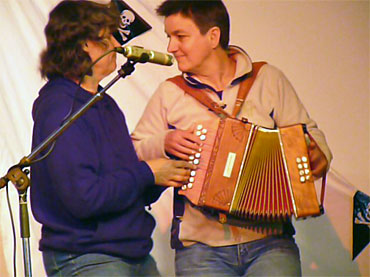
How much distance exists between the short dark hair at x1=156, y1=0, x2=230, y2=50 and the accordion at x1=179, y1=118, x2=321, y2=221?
1.21 ft

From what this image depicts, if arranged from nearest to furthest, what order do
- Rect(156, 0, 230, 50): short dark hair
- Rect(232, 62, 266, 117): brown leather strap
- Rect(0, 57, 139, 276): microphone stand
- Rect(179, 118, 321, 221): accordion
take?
Rect(0, 57, 139, 276): microphone stand < Rect(179, 118, 321, 221): accordion < Rect(232, 62, 266, 117): brown leather strap < Rect(156, 0, 230, 50): short dark hair

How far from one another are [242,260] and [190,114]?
1.48ft

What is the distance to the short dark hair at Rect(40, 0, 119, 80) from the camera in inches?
78.5

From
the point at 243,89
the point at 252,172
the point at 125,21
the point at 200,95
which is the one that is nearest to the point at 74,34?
the point at 125,21

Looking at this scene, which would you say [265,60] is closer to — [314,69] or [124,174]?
[314,69]

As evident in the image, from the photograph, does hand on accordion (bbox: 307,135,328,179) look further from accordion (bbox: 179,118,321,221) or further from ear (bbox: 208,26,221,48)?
ear (bbox: 208,26,221,48)

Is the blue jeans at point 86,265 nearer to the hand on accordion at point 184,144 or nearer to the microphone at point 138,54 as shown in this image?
the hand on accordion at point 184,144

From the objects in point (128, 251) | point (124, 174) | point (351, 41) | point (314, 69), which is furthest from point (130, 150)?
point (351, 41)

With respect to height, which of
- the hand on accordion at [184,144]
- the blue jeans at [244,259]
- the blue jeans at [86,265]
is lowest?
the blue jeans at [244,259]

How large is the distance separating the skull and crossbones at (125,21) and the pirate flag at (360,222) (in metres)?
0.93

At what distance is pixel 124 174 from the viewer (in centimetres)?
189

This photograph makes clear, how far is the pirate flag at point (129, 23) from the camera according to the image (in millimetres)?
2219

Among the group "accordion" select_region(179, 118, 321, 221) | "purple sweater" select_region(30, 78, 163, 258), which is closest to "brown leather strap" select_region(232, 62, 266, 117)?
"accordion" select_region(179, 118, 321, 221)

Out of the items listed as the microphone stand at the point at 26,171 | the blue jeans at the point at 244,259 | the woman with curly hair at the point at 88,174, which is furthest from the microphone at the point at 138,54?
the blue jeans at the point at 244,259
